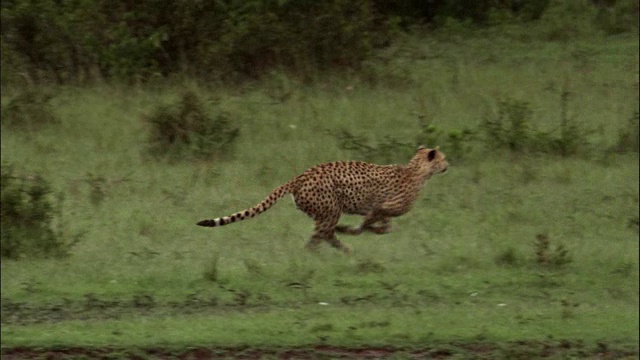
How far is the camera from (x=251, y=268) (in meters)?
8.96

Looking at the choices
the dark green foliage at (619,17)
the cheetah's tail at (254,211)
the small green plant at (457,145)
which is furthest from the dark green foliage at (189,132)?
the dark green foliage at (619,17)

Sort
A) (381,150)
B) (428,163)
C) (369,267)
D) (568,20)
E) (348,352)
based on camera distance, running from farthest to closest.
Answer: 1. (568,20)
2. (381,150)
3. (428,163)
4. (369,267)
5. (348,352)

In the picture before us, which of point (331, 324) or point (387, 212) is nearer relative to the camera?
point (331, 324)

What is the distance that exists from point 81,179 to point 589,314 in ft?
15.7

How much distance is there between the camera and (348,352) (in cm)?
752

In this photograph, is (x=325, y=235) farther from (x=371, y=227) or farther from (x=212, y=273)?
(x=212, y=273)

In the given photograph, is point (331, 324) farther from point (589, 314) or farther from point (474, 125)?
point (474, 125)

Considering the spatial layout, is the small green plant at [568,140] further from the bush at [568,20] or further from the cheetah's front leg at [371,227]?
the bush at [568,20]

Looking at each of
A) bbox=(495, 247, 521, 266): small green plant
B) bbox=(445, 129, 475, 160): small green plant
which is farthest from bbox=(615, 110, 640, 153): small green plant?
bbox=(495, 247, 521, 266): small green plant

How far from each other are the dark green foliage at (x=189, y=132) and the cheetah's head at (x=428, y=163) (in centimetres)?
261

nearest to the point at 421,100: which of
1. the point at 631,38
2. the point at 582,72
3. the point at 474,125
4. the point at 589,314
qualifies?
the point at 474,125

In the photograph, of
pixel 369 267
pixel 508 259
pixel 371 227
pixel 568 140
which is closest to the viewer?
pixel 369 267

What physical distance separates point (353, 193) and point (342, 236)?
1.86ft

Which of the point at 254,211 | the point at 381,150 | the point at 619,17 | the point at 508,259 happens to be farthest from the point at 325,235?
the point at 619,17
